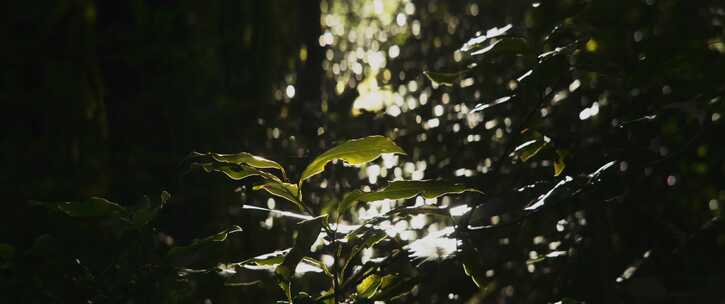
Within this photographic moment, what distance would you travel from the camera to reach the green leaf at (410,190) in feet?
2.43

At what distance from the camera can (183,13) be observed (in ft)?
8.46

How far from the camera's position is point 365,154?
75cm

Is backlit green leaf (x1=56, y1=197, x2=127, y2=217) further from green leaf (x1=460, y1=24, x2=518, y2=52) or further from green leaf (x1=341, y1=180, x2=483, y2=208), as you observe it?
green leaf (x1=460, y1=24, x2=518, y2=52)

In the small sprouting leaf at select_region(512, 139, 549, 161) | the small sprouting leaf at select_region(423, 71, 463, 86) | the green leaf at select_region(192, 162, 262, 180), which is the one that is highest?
the small sprouting leaf at select_region(423, 71, 463, 86)

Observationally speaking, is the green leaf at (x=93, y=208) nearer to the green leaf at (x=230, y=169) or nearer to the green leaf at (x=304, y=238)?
the green leaf at (x=230, y=169)

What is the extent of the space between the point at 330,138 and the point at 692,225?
0.72 m

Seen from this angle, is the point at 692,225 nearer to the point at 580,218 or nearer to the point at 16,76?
the point at 580,218

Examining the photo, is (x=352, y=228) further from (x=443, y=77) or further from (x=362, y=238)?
(x=443, y=77)

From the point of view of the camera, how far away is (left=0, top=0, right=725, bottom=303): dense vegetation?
2.62ft

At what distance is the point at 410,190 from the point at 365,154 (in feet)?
0.18

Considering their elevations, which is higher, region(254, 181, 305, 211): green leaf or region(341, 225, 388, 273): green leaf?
region(254, 181, 305, 211): green leaf

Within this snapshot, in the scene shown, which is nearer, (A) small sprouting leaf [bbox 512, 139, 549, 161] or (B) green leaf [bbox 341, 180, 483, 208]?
(B) green leaf [bbox 341, 180, 483, 208]

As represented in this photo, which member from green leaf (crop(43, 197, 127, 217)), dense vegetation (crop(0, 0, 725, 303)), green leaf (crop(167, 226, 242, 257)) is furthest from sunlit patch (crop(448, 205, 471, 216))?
green leaf (crop(43, 197, 127, 217))

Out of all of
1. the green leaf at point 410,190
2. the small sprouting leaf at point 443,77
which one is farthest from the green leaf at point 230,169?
the small sprouting leaf at point 443,77
